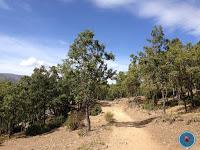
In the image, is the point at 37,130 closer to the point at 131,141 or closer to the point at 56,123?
the point at 56,123

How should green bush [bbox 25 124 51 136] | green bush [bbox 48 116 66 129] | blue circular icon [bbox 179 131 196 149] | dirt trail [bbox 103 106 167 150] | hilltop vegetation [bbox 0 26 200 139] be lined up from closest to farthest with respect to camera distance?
blue circular icon [bbox 179 131 196 149]
dirt trail [bbox 103 106 167 150]
hilltop vegetation [bbox 0 26 200 139]
green bush [bbox 25 124 51 136]
green bush [bbox 48 116 66 129]

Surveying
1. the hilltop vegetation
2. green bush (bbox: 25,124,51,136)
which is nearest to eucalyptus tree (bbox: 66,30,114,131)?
the hilltop vegetation

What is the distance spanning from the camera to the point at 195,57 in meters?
44.8

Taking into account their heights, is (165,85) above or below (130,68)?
below

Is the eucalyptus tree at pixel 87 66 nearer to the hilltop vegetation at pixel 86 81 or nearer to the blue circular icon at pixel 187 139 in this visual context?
the hilltop vegetation at pixel 86 81

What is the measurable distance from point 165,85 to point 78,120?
49.5 ft

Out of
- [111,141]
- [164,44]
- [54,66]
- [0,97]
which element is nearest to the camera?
[111,141]

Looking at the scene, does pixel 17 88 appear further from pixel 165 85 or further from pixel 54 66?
pixel 165 85

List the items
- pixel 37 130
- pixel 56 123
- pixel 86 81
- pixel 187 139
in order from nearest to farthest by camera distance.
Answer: pixel 187 139 < pixel 86 81 < pixel 37 130 < pixel 56 123

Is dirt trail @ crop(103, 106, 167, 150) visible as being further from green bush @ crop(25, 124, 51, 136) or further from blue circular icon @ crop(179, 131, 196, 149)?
green bush @ crop(25, 124, 51, 136)

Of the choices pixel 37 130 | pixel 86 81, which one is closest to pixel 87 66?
pixel 86 81

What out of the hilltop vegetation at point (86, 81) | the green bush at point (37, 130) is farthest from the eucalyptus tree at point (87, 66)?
the green bush at point (37, 130)

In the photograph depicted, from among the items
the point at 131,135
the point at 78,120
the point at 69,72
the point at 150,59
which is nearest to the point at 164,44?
the point at 150,59

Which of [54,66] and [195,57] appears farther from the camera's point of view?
[54,66]
